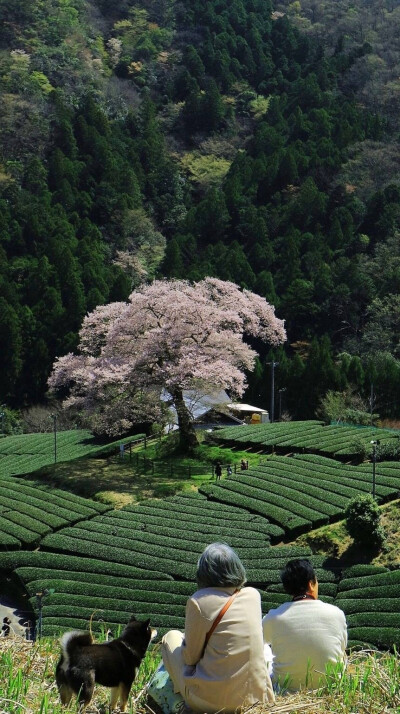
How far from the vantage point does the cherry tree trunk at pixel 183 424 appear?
36.9m

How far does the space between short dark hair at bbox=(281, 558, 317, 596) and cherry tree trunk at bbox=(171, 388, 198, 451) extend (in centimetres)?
2893

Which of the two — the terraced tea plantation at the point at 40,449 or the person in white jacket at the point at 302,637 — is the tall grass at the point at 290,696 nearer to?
the person in white jacket at the point at 302,637

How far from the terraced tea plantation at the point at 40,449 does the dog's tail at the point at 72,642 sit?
34.6 m

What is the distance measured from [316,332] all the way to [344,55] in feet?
180

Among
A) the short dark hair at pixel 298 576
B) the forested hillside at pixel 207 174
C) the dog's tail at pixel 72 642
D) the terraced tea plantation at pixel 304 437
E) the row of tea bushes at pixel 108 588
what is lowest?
the row of tea bushes at pixel 108 588

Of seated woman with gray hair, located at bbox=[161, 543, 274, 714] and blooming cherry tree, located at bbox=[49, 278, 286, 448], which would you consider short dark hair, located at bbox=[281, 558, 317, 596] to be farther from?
blooming cherry tree, located at bbox=[49, 278, 286, 448]

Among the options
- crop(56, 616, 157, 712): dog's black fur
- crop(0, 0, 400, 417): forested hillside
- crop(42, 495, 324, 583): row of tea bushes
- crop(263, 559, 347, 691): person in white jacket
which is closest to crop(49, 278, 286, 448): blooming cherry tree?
crop(42, 495, 324, 583): row of tea bushes

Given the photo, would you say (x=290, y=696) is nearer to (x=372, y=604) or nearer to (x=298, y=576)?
(x=298, y=576)

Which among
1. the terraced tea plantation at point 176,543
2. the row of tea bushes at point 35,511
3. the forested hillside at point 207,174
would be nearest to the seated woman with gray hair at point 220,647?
the terraced tea plantation at point 176,543

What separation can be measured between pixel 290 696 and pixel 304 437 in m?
34.3

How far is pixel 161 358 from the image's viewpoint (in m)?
36.7

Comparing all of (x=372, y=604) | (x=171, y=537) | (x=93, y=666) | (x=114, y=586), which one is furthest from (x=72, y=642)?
(x=171, y=537)

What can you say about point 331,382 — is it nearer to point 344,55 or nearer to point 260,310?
point 260,310

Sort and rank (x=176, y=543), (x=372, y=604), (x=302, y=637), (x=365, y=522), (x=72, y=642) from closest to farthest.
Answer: (x=72, y=642), (x=302, y=637), (x=372, y=604), (x=365, y=522), (x=176, y=543)
